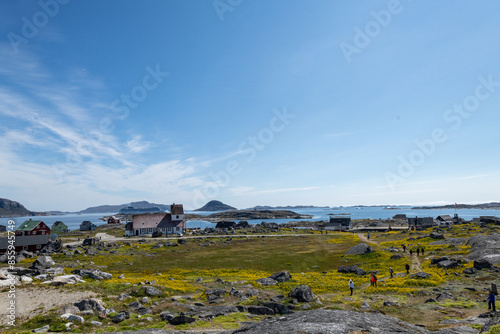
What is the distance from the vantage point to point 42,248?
75688 millimetres

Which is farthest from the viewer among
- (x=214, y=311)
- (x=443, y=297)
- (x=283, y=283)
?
(x=283, y=283)

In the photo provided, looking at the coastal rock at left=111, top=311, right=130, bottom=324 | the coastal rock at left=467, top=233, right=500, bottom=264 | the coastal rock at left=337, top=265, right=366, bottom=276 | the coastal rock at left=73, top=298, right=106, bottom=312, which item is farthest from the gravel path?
the coastal rock at left=467, top=233, right=500, bottom=264

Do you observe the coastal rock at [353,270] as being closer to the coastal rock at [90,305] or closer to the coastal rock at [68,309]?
the coastal rock at [90,305]

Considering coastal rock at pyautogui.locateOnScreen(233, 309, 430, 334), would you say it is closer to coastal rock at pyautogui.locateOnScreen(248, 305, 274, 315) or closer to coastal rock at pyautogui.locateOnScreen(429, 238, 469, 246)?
coastal rock at pyautogui.locateOnScreen(248, 305, 274, 315)

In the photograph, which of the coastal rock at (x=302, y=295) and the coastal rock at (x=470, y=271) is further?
the coastal rock at (x=470, y=271)

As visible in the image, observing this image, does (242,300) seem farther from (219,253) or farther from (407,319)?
(219,253)

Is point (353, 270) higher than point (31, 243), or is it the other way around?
point (31, 243)

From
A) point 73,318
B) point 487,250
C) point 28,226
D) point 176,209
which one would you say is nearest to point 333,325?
point 73,318

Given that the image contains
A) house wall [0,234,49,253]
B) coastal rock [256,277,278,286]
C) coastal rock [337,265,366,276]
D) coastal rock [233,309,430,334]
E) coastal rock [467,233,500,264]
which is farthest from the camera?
house wall [0,234,49,253]

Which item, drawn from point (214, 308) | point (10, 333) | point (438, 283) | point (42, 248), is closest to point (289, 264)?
point (438, 283)

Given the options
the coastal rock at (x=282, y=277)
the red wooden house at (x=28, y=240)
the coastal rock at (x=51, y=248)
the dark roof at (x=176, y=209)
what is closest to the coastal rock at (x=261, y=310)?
the coastal rock at (x=282, y=277)

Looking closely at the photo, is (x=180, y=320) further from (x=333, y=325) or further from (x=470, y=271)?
(x=470, y=271)

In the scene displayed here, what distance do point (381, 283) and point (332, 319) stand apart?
21.7 m

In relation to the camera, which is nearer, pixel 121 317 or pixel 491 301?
pixel 121 317
